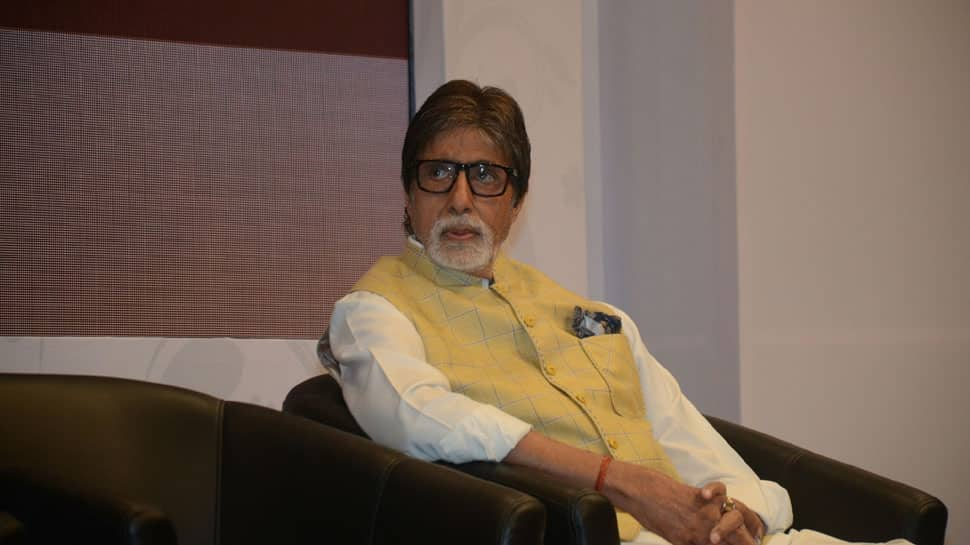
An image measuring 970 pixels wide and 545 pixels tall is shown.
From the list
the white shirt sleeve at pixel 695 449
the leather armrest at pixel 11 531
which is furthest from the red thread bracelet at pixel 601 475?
the leather armrest at pixel 11 531

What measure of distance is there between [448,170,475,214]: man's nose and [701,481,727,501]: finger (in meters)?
0.77

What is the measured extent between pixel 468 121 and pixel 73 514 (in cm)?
116

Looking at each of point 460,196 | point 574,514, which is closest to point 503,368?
point 460,196

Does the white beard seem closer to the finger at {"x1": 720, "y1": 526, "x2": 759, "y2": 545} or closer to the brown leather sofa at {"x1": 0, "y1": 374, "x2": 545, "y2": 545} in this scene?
the brown leather sofa at {"x1": 0, "y1": 374, "x2": 545, "y2": 545}

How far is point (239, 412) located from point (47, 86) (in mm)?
1214

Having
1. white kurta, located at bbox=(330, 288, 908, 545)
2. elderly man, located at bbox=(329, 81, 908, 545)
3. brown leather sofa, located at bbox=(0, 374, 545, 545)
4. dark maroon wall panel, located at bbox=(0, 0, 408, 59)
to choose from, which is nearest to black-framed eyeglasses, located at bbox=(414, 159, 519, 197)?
elderly man, located at bbox=(329, 81, 908, 545)

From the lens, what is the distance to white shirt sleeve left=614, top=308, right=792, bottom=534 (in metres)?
2.06

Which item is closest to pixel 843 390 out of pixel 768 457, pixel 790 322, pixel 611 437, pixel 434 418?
pixel 790 322

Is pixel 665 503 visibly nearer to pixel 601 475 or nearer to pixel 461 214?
pixel 601 475

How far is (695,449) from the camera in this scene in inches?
88.6

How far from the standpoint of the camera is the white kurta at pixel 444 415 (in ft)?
5.89

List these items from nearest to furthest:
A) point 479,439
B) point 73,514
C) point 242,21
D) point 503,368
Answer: point 73,514 → point 479,439 → point 503,368 → point 242,21

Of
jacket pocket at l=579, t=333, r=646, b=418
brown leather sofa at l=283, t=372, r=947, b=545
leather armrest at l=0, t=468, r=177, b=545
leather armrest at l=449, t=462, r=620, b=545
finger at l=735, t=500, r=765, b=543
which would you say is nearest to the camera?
leather armrest at l=0, t=468, r=177, b=545

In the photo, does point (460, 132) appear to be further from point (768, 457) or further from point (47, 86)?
point (47, 86)
